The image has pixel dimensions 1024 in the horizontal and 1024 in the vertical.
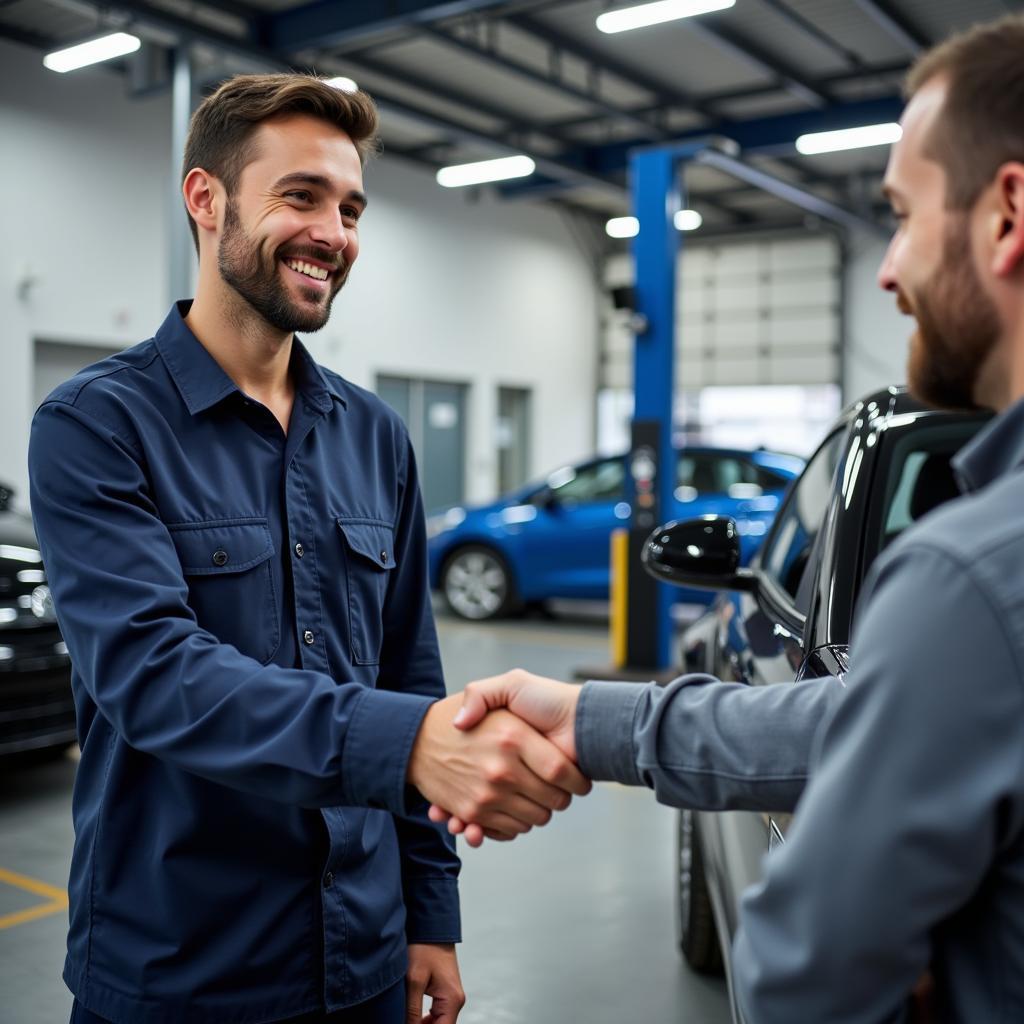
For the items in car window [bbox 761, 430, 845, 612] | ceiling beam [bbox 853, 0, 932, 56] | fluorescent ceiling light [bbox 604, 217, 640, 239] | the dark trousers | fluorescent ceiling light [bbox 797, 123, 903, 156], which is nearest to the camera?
the dark trousers

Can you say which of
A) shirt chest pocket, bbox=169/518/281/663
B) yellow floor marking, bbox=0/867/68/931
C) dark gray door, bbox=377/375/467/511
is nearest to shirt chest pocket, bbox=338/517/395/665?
shirt chest pocket, bbox=169/518/281/663

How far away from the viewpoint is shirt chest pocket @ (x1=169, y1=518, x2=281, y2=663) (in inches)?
55.6

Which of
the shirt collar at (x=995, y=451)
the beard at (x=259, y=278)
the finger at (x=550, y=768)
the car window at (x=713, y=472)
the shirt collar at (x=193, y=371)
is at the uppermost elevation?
the beard at (x=259, y=278)

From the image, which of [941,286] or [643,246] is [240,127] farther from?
[643,246]

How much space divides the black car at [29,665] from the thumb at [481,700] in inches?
138

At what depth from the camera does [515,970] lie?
326cm

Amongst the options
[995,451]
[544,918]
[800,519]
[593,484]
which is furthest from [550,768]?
[593,484]

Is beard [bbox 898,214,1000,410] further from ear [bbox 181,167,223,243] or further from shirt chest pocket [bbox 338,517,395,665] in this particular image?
ear [bbox 181,167,223,243]

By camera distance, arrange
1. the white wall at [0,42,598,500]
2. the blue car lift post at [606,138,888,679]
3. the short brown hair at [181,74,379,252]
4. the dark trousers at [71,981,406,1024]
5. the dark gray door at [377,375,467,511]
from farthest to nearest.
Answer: the dark gray door at [377,375,467,511] < the white wall at [0,42,598,500] < the blue car lift post at [606,138,888,679] < the short brown hair at [181,74,379,252] < the dark trousers at [71,981,406,1024]

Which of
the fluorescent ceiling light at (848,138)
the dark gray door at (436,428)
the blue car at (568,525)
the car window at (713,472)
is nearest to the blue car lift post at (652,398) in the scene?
the blue car at (568,525)

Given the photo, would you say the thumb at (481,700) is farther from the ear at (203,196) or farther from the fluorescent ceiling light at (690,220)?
the fluorescent ceiling light at (690,220)

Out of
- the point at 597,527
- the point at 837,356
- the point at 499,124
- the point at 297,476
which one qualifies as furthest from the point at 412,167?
the point at 297,476

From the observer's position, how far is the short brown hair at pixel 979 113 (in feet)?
2.95

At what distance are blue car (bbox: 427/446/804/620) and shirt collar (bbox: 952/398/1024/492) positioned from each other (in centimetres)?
777
